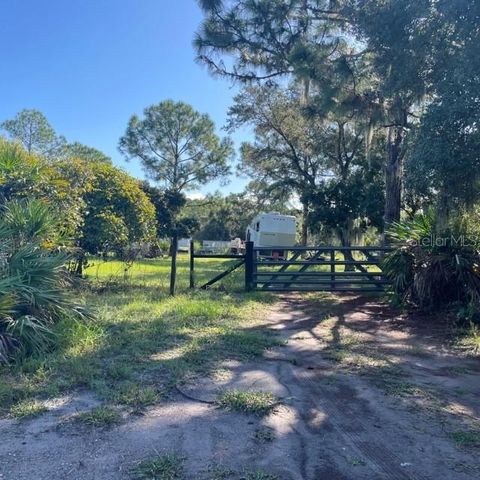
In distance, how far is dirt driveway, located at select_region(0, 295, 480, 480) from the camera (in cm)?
285

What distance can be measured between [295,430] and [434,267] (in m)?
5.87

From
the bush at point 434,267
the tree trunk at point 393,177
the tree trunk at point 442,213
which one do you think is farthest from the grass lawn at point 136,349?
the tree trunk at point 393,177

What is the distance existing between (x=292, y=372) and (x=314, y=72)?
22.2ft

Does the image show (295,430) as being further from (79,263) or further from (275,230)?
(275,230)

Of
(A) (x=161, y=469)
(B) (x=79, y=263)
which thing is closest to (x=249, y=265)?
(B) (x=79, y=263)

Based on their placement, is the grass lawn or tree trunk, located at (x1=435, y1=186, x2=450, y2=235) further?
tree trunk, located at (x1=435, y1=186, x2=450, y2=235)

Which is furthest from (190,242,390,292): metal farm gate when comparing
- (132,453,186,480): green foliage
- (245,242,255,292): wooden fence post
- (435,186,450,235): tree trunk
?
(132,453,186,480): green foliage

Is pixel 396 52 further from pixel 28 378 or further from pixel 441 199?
pixel 28 378

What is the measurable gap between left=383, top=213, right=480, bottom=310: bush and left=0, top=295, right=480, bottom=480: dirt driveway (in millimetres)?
2933

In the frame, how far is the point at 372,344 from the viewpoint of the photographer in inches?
248

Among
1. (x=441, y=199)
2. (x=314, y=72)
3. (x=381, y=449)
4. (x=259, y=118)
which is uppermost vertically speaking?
(x=259, y=118)

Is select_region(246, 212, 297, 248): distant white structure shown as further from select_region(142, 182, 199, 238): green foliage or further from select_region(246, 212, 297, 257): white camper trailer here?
select_region(142, 182, 199, 238): green foliage

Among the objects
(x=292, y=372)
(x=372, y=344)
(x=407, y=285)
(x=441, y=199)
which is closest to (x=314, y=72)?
(x=441, y=199)

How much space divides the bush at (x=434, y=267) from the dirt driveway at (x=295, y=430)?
2.93 metres
